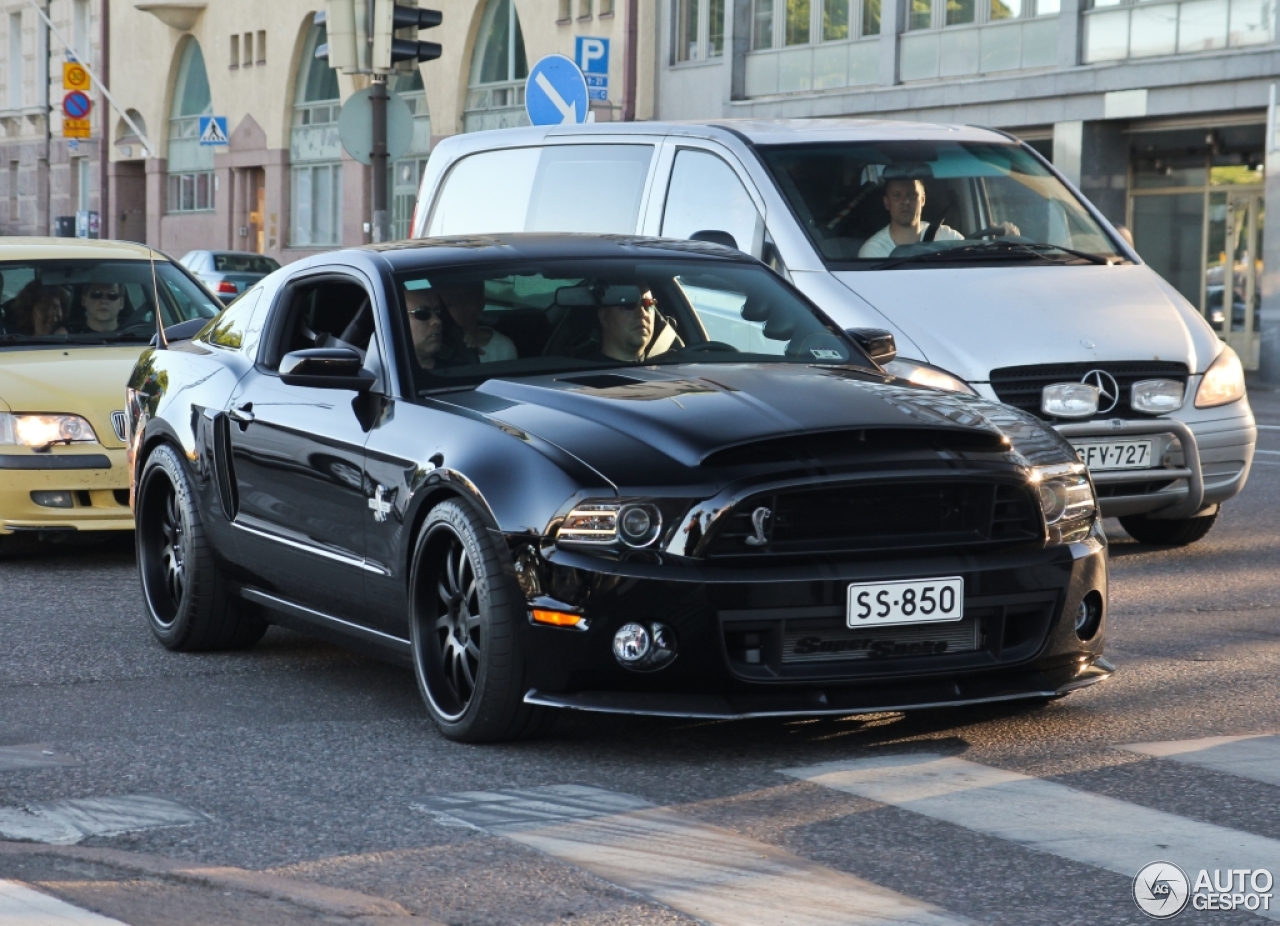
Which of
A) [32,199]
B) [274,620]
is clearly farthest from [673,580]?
[32,199]

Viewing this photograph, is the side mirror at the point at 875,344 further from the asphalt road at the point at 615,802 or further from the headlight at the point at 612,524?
the headlight at the point at 612,524

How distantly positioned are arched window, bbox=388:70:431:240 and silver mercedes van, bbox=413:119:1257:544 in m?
36.3

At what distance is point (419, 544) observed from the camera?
20.6 ft

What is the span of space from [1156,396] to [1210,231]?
20355 millimetres

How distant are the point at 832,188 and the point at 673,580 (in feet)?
17.9

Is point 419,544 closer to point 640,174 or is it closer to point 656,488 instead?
point 656,488

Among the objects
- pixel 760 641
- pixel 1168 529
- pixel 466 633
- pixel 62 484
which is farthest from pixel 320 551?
pixel 1168 529

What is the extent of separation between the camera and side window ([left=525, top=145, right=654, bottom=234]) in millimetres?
11461

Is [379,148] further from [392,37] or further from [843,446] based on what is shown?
[843,446]

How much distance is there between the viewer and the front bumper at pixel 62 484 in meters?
10.3

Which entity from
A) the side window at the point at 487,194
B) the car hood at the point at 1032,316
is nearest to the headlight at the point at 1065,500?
the car hood at the point at 1032,316

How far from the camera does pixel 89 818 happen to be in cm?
528

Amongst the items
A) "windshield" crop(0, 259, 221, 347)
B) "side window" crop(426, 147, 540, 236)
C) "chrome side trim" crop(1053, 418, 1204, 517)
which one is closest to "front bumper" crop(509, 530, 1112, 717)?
"chrome side trim" crop(1053, 418, 1204, 517)

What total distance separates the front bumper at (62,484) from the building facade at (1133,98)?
1918cm
